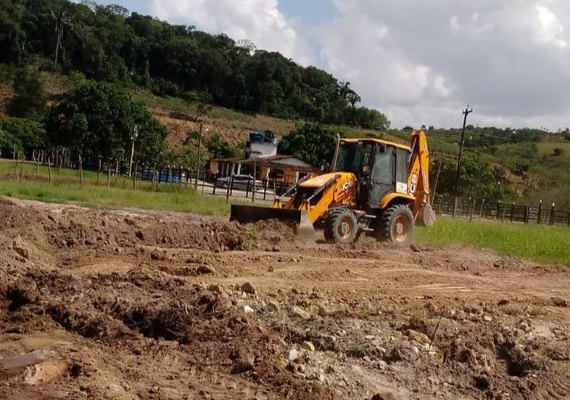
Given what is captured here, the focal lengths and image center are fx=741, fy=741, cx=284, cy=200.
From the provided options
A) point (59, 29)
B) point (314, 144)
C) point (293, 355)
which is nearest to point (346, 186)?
point (293, 355)

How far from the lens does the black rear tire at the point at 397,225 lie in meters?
16.6

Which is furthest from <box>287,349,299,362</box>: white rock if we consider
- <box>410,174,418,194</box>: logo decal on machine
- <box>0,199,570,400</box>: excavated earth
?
<box>410,174,418,194</box>: logo decal on machine

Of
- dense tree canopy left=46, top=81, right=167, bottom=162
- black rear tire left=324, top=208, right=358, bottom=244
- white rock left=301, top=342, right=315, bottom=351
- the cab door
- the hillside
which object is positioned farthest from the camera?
the hillside

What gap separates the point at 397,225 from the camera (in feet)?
56.3

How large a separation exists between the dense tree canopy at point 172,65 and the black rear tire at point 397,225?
311ft

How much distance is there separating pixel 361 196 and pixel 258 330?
995 centimetres

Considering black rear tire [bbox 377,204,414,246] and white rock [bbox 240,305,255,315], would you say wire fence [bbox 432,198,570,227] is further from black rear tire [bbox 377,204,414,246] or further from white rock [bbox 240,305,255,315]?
white rock [bbox 240,305,255,315]

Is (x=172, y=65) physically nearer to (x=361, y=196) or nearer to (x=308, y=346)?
(x=361, y=196)

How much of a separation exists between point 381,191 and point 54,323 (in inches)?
423

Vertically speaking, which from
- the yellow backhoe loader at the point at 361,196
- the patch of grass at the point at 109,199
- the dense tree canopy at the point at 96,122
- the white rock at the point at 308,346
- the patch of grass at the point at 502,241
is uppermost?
the dense tree canopy at the point at 96,122

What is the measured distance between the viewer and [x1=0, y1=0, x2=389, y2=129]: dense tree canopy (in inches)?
4326

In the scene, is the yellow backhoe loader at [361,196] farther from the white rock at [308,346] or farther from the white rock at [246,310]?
the white rock at [308,346]

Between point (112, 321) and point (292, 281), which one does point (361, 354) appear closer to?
point (112, 321)

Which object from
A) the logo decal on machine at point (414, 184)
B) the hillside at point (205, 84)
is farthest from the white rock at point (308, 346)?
the hillside at point (205, 84)
